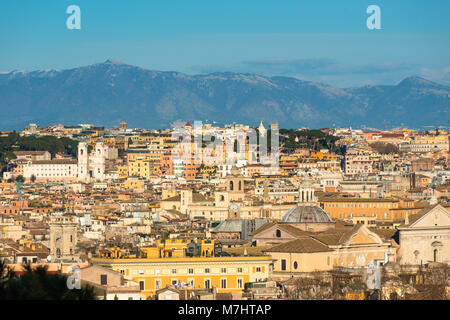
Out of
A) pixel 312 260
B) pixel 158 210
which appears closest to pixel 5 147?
pixel 158 210

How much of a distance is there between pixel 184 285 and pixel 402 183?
204ft

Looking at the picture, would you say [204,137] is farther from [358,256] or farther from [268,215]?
[358,256]

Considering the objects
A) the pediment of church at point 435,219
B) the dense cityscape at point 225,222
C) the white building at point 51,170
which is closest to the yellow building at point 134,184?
the dense cityscape at point 225,222

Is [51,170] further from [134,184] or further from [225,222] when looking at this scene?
[225,222]

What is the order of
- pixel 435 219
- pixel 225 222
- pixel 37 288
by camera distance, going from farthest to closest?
pixel 225 222 < pixel 435 219 < pixel 37 288

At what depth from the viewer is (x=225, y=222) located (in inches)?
2045

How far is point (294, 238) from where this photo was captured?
43.8 metres

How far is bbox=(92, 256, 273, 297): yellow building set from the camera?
34.2m

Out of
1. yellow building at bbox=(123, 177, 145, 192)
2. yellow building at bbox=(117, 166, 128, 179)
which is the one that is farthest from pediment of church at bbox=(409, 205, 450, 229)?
yellow building at bbox=(117, 166, 128, 179)

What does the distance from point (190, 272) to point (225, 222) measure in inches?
668

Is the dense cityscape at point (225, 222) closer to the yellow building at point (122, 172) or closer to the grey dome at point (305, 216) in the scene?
the grey dome at point (305, 216)

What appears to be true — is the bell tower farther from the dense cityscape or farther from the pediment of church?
the pediment of church

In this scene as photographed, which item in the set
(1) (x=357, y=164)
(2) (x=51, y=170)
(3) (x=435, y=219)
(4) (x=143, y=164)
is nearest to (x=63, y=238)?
(3) (x=435, y=219)

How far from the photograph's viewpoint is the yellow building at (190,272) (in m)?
34.2
